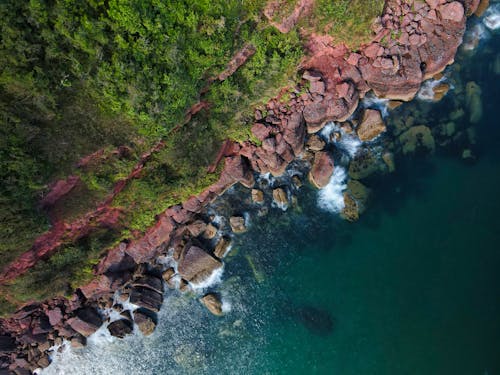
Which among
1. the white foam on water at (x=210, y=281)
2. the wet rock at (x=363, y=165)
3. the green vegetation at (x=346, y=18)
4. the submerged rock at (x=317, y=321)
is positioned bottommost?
the submerged rock at (x=317, y=321)

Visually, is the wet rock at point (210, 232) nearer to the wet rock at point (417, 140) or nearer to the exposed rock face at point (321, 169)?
the exposed rock face at point (321, 169)

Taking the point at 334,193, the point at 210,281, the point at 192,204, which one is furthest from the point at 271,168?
the point at 210,281

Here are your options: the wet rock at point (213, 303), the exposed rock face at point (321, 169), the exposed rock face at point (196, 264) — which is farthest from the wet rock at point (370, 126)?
the wet rock at point (213, 303)

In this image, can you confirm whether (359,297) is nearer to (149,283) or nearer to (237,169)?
(237,169)

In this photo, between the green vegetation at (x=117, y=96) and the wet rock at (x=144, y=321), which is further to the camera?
the wet rock at (x=144, y=321)

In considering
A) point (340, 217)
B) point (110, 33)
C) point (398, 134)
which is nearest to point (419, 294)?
point (340, 217)

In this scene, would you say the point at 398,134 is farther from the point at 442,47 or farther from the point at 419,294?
the point at 419,294
